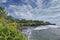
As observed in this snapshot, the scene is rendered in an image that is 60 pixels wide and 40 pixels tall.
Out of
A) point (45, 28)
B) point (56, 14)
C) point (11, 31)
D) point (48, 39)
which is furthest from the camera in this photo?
point (45, 28)

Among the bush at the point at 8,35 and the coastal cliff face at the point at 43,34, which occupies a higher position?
the bush at the point at 8,35

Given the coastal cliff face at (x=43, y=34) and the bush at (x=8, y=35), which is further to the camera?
the coastal cliff face at (x=43, y=34)

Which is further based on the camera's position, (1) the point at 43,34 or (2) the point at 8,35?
(1) the point at 43,34

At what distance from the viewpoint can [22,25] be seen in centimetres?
1527

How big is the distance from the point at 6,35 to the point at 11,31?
0.77 feet

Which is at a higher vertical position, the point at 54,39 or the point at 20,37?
the point at 20,37

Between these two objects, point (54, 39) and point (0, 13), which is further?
point (0, 13)

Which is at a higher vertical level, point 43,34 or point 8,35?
point 8,35

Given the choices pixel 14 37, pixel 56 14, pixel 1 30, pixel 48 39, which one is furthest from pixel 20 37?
pixel 56 14

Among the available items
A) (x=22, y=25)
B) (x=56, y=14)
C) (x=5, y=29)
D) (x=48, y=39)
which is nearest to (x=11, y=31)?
(x=5, y=29)

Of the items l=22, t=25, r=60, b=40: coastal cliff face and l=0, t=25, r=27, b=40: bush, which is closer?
l=0, t=25, r=27, b=40: bush

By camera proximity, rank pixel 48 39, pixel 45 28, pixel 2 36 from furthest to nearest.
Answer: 1. pixel 45 28
2. pixel 48 39
3. pixel 2 36

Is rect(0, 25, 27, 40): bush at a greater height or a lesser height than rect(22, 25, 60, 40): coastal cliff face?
greater

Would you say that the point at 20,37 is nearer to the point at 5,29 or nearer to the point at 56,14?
the point at 5,29
